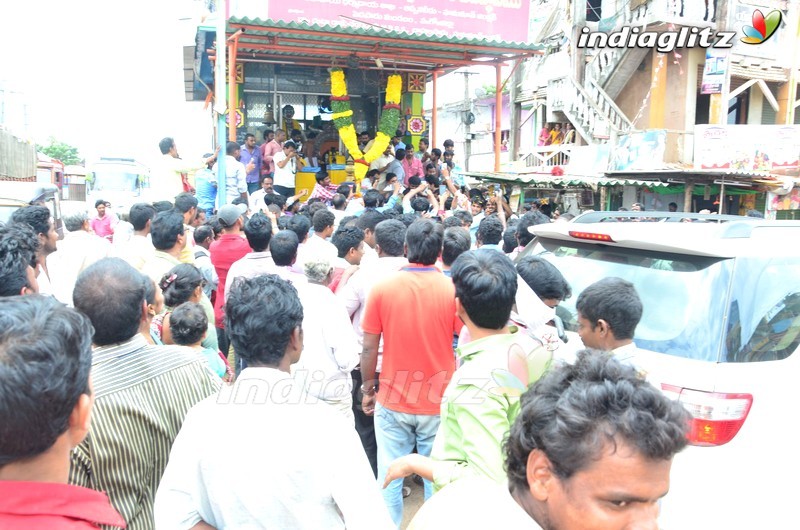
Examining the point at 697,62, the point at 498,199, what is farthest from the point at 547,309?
the point at 697,62

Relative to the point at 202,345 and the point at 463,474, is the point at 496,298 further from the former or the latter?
the point at 202,345

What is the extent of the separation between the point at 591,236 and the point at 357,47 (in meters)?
8.10

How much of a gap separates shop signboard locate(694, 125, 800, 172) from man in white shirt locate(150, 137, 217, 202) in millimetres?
11782

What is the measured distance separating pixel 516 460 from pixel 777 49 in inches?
821

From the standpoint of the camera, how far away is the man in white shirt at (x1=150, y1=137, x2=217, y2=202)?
8.58 metres

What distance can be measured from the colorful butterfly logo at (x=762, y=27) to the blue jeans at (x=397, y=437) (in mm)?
18106

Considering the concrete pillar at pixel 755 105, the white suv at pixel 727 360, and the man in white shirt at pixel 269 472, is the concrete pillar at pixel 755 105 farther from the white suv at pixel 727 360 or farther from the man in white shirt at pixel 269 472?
the man in white shirt at pixel 269 472

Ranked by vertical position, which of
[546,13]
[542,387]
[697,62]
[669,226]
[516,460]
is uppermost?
[546,13]

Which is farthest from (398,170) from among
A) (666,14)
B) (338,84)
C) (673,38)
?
(673,38)

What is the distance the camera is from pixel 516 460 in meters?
1.42

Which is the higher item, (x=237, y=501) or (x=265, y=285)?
(x=265, y=285)

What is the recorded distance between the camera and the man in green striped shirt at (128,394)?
203 cm

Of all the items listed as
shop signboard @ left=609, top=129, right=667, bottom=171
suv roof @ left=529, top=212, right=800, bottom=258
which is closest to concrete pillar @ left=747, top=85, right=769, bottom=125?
shop signboard @ left=609, top=129, right=667, bottom=171

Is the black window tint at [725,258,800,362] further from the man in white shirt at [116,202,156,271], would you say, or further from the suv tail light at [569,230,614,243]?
the man in white shirt at [116,202,156,271]
